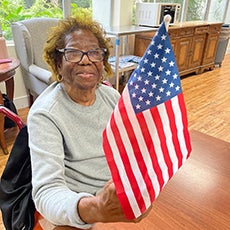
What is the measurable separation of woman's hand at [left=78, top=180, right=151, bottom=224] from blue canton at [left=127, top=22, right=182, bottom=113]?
0.59 ft

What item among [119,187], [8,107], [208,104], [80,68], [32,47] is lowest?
[208,104]

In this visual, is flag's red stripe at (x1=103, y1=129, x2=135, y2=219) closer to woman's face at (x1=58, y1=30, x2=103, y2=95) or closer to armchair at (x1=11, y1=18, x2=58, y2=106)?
woman's face at (x1=58, y1=30, x2=103, y2=95)

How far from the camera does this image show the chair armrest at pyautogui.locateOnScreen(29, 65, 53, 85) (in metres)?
2.21

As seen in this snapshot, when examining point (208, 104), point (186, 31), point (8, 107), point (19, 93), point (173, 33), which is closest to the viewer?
point (8, 107)

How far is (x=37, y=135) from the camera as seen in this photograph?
0.76 m

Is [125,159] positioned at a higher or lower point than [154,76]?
lower

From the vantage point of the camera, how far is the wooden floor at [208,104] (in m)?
2.69

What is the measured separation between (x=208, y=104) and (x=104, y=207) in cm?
321

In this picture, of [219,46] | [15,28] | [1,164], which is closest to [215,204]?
[1,164]

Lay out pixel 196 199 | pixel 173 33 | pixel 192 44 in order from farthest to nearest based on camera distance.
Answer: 1. pixel 192 44
2. pixel 173 33
3. pixel 196 199

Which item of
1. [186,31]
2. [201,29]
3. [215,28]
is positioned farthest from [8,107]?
[215,28]

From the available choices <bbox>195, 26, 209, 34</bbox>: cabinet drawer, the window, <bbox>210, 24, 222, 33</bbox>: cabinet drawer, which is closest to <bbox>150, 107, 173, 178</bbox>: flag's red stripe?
the window

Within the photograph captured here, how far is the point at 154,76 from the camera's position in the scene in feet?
1.68

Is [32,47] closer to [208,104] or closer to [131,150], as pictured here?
[131,150]
